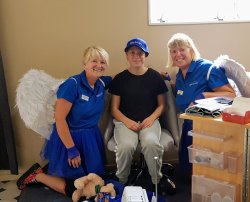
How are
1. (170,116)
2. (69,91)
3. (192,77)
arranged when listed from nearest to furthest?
1. (69,91)
2. (192,77)
3. (170,116)

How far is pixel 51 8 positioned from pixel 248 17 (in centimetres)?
172

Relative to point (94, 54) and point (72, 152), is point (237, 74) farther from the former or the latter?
point (72, 152)

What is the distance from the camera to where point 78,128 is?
2361 mm

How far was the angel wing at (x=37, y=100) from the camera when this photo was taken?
233 centimetres

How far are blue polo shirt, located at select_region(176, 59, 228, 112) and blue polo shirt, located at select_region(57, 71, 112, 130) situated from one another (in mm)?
593

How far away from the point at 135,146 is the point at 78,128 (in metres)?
0.43

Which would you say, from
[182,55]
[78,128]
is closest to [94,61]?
[78,128]

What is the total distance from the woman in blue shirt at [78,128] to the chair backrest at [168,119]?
91 mm

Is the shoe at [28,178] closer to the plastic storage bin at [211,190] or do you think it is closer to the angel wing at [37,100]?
the angel wing at [37,100]

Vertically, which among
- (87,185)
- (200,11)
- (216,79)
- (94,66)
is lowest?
(87,185)

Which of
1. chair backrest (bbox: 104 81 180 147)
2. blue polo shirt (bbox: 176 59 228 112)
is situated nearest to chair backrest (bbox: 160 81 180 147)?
chair backrest (bbox: 104 81 180 147)

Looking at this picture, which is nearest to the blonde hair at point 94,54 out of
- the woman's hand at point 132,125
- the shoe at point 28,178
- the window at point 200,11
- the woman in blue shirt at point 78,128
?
the woman in blue shirt at point 78,128

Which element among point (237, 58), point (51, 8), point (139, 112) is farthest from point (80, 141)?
point (237, 58)

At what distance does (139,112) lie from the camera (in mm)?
2471
